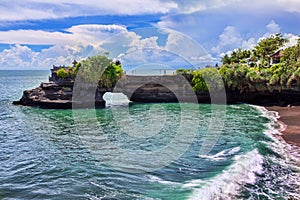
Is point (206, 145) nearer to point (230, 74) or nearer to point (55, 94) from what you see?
point (230, 74)

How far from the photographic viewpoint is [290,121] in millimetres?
32094

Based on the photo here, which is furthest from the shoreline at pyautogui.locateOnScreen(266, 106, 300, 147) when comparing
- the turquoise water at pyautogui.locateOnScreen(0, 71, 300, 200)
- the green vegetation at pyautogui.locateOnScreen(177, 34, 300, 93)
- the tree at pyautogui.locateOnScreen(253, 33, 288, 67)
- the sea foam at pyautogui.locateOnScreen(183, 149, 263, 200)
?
the tree at pyautogui.locateOnScreen(253, 33, 288, 67)

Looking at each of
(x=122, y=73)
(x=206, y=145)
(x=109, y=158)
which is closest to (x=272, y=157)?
(x=206, y=145)

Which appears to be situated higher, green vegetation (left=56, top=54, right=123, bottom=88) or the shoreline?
green vegetation (left=56, top=54, right=123, bottom=88)

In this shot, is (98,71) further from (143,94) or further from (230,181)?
(230,181)

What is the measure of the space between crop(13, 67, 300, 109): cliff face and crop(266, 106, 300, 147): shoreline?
4153 mm

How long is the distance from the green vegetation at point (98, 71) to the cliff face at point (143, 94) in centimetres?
107

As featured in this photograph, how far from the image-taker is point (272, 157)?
62.7ft

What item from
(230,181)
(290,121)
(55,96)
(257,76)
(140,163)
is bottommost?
(230,181)

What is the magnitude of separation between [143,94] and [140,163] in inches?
1420

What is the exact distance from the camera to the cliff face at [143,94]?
154ft

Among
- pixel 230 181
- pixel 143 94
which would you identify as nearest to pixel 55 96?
pixel 143 94

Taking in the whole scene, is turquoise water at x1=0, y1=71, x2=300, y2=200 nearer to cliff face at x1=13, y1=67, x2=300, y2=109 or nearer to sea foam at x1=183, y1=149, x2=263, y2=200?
sea foam at x1=183, y1=149, x2=263, y2=200

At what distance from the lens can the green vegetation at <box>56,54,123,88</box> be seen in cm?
4656
